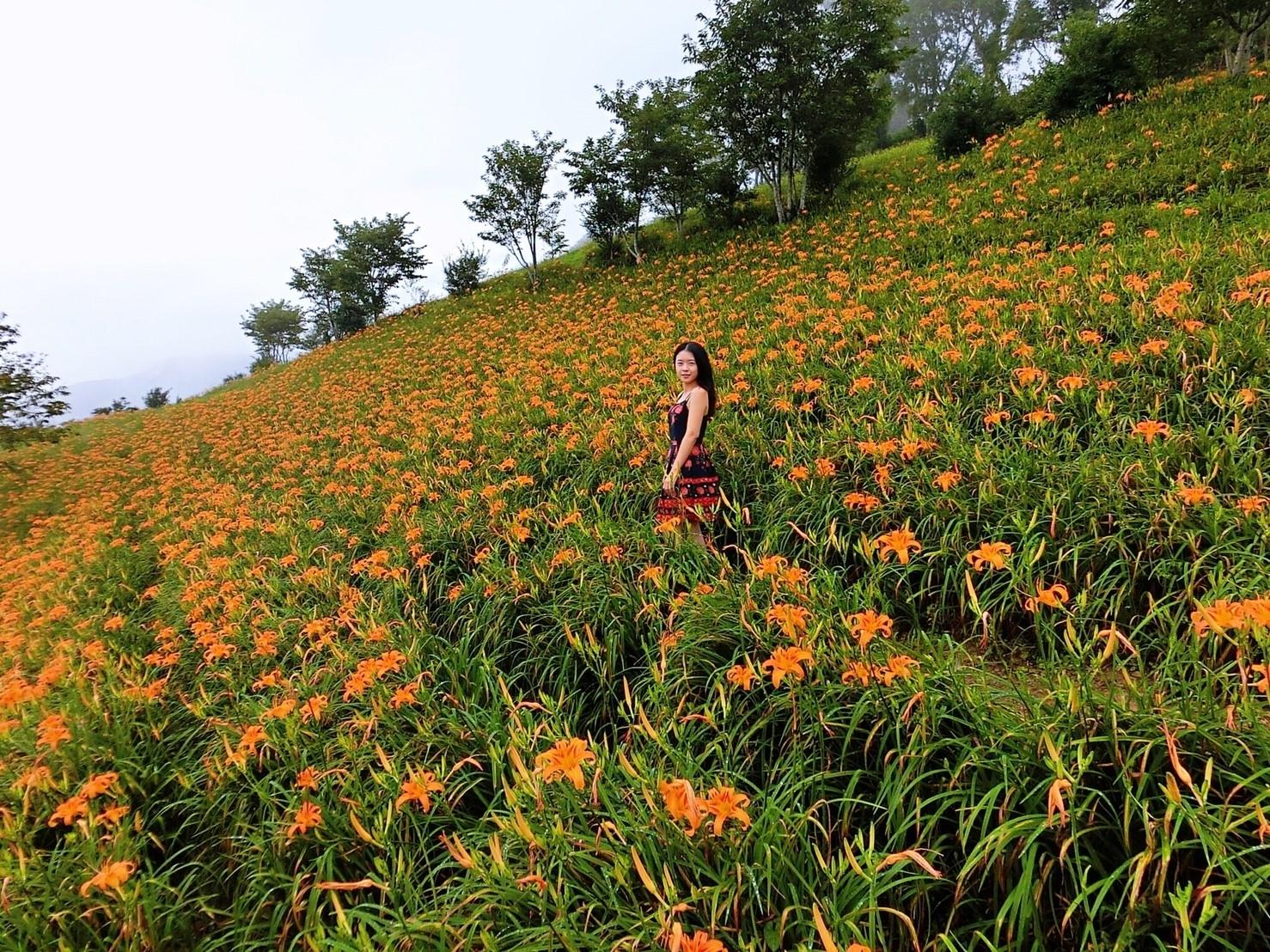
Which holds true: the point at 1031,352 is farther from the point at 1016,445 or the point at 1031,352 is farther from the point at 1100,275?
the point at 1100,275

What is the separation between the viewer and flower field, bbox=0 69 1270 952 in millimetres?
1306

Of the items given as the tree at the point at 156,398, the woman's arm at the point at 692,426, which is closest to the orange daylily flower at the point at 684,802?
the woman's arm at the point at 692,426

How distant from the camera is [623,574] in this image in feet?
9.84

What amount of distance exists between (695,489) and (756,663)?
4.57 ft

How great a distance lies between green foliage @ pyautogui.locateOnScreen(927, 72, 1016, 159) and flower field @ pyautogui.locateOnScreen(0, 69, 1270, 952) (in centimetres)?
779

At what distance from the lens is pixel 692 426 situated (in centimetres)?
328

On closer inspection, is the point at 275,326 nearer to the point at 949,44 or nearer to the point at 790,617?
the point at 790,617

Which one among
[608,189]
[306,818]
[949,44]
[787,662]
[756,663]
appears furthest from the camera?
[949,44]

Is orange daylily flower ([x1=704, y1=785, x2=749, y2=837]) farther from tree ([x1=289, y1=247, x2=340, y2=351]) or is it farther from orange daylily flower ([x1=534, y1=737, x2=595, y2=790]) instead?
tree ([x1=289, y1=247, x2=340, y2=351])

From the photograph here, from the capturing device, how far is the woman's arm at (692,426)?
10.7 ft

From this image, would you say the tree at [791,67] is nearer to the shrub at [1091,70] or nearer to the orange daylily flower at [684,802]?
the shrub at [1091,70]

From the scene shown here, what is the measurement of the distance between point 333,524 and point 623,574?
3.39 metres

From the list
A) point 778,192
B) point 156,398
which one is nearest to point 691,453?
point 778,192

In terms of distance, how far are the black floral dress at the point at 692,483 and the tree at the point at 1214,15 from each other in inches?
526
